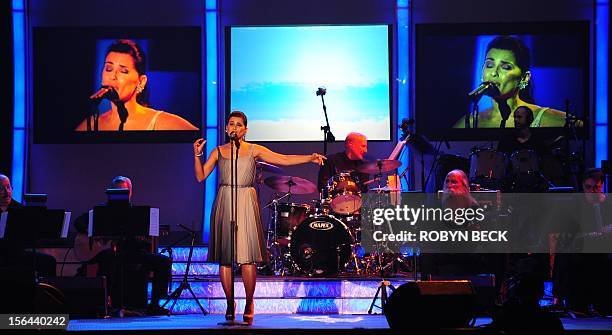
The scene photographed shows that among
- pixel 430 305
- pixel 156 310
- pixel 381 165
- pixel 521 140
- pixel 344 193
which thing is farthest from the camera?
pixel 521 140

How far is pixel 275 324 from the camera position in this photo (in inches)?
297

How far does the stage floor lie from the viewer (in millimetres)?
6914

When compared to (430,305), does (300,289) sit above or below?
below

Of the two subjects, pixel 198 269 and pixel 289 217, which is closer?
pixel 289 217

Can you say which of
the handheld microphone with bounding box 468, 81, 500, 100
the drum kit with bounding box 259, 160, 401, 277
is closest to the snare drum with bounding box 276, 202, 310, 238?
the drum kit with bounding box 259, 160, 401, 277

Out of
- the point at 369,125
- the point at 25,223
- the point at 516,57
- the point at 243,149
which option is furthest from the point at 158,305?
the point at 516,57

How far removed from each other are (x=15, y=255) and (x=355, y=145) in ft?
13.0

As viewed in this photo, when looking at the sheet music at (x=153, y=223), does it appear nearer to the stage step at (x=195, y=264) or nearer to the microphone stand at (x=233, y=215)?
the microphone stand at (x=233, y=215)

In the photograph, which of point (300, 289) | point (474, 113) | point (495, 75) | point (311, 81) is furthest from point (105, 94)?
point (495, 75)

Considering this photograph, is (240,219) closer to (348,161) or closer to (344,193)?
(344,193)

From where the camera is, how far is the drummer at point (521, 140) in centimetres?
1049

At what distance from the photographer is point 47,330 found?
20.7ft

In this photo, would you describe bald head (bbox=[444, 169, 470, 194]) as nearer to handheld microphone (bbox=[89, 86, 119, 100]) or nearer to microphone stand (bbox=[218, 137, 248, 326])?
microphone stand (bbox=[218, 137, 248, 326])

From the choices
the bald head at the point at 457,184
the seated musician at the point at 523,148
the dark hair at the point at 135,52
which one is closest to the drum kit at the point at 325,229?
the bald head at the point at 457,184
